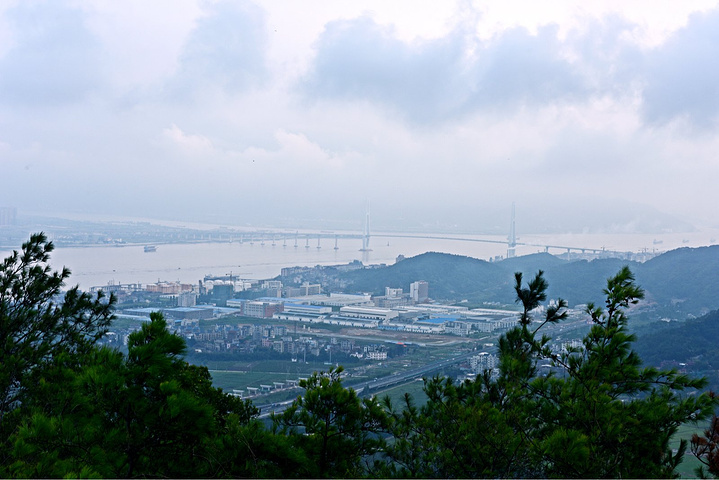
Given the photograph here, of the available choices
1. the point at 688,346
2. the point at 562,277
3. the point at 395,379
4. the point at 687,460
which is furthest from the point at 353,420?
the point at 562,277

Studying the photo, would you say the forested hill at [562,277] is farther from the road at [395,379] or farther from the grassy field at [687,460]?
the grassy field at [687,460]

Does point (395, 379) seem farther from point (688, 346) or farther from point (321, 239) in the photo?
A: point (321, 239)

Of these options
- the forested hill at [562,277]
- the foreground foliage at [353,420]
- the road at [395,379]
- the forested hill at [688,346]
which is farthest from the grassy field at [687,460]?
the forested hill at [562,277]

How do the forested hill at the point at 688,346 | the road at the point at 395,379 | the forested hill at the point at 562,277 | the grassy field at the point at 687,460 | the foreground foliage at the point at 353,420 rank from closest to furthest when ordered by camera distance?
the foreground foliage at the point at 353,420 → the grassy field at the point at 687,460 → the road at the point at 395,379 → the forested hill at the point at 688,346 → the forested hill at the point at 562,277

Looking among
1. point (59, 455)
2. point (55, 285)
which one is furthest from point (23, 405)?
point (59, 455)

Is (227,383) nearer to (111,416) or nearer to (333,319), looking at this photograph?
(333,319)
